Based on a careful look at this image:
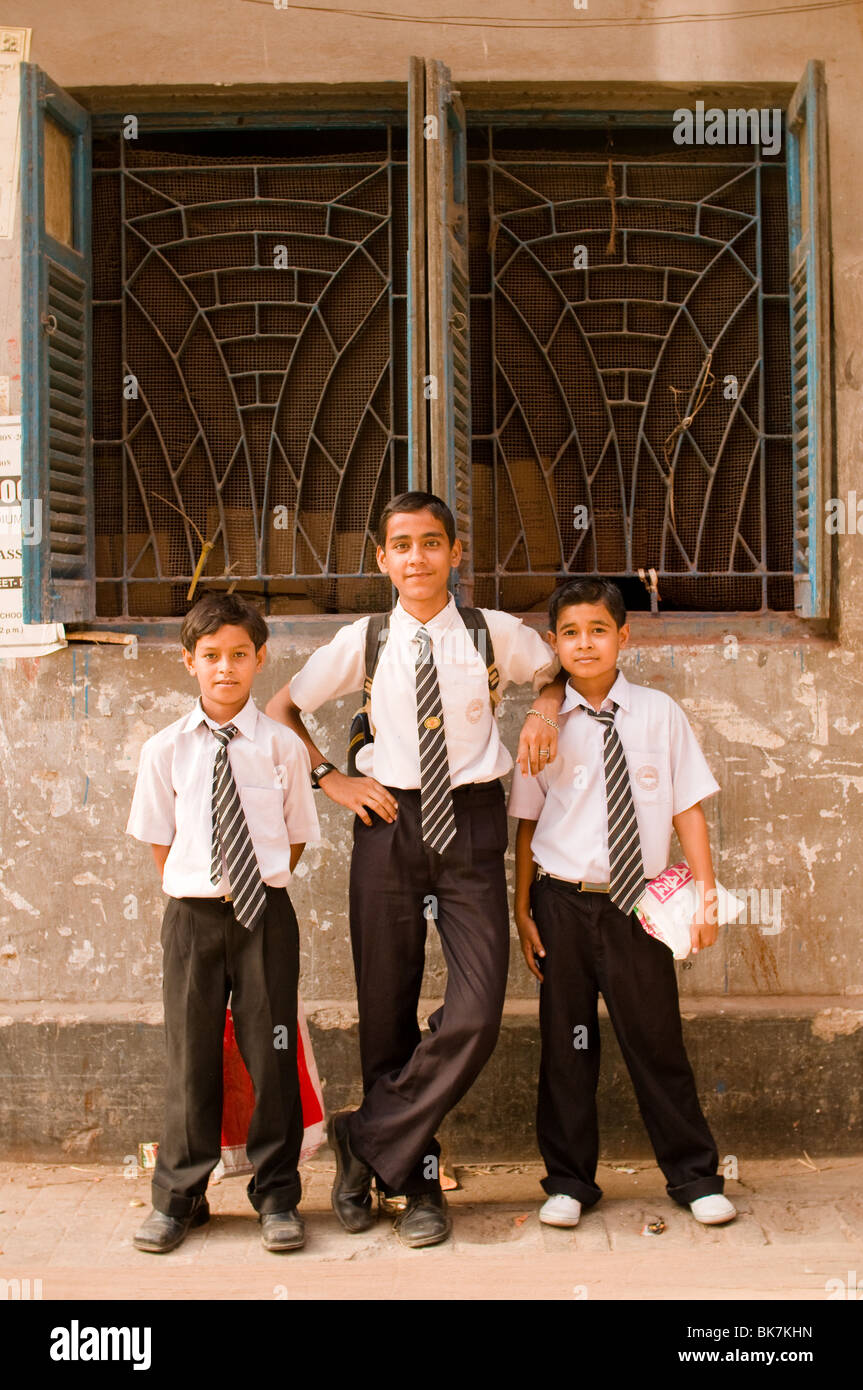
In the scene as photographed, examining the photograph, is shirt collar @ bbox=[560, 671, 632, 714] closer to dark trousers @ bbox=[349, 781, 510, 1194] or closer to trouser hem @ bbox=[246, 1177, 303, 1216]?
dark trousers @ bbox=[349, 781, 510, 1194]

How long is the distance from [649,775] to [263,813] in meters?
1.14

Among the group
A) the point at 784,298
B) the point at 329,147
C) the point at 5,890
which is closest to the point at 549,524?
the point at 784,298

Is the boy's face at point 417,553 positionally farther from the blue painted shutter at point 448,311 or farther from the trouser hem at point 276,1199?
the trouser hem at point 276,1199

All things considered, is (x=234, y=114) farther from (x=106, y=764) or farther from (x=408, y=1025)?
(x=408, y=1025)

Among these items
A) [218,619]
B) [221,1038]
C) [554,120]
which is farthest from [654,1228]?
[554,120]

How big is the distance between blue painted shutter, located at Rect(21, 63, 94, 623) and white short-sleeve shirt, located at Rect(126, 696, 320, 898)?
1.02 m

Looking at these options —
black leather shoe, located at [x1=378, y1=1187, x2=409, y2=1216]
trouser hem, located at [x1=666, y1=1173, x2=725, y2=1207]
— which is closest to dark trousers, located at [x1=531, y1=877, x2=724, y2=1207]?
trouser hem, located at [x1=666, y1=1173, x2=725, y2=1207]

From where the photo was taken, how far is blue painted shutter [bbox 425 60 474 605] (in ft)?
13.7

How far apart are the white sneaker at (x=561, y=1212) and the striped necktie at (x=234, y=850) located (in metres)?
1.24

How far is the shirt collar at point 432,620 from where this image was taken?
11.7 ft

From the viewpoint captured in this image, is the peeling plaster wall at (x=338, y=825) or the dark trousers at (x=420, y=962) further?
the peeling plaster wall at (x=338, y=825)

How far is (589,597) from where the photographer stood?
3576 mm

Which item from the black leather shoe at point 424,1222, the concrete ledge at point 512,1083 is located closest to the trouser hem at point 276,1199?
the black leather shoe at point 424,1222

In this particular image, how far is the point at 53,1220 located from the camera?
3834 millimetres
